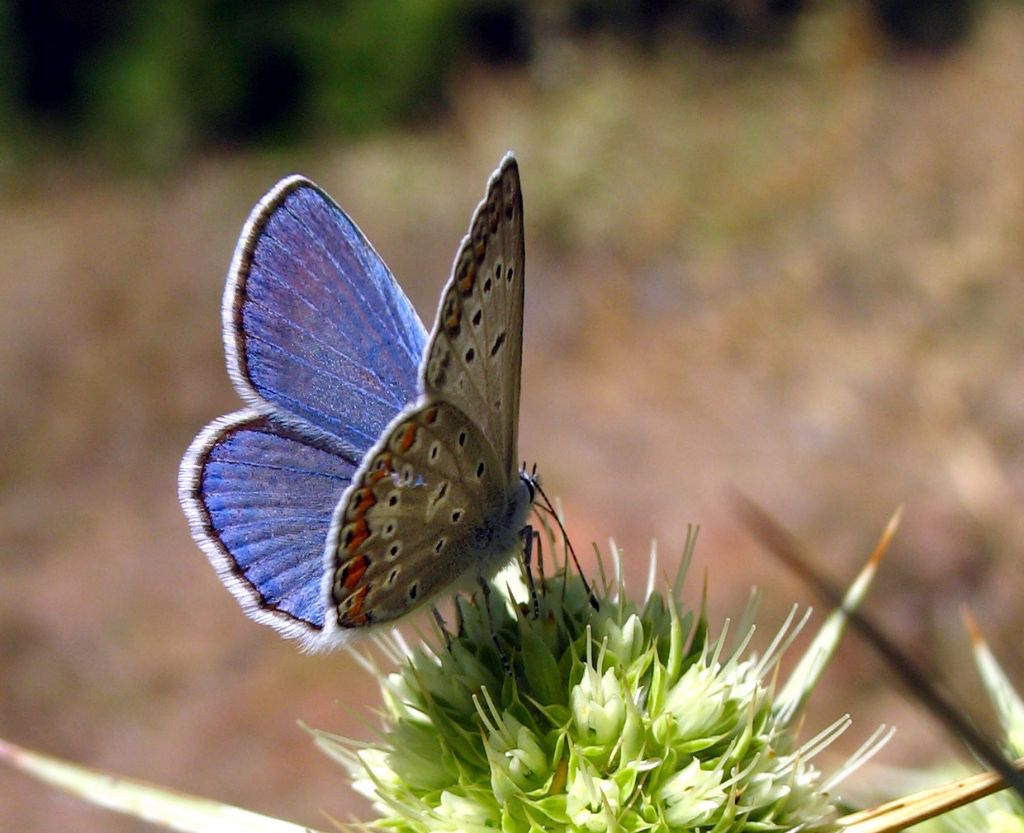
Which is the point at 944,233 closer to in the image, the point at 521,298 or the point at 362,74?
the point at 521,298

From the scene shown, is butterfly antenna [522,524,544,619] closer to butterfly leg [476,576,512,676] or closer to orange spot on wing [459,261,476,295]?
butterfly leg [476,576,512,676]

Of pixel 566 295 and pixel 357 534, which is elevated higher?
pixel 357 534

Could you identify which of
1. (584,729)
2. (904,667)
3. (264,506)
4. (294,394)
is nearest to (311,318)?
(294,394)

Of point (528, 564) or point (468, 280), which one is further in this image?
point (528, 564)

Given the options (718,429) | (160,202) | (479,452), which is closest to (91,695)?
(718,429)

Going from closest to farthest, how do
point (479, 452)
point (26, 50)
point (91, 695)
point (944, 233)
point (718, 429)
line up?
point (479, 452) → point (91, 695) → point (718, 429) → point (944, 233) → point (26, 50)

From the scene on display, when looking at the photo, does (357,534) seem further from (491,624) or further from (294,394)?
(491,624)

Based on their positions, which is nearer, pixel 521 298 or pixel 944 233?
pixel 521 298
